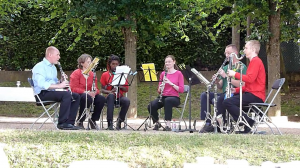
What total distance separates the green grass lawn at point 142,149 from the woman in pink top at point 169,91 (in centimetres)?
245

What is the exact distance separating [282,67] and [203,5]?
5147mm

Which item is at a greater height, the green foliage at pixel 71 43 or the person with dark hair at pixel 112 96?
the green foliage at pixel 71 43

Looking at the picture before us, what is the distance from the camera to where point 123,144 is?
22.3ft

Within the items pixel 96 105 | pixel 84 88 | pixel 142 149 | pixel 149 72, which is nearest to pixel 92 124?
pixel 96 105

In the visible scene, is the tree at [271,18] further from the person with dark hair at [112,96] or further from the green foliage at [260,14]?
the person with dark hair at [112,96]

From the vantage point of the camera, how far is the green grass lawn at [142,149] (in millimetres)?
6055

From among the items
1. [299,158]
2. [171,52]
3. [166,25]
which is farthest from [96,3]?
[299,158]

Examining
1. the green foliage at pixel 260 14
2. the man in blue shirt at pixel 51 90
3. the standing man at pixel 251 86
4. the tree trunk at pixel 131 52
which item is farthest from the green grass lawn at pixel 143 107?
the standing man at pixel 251 86

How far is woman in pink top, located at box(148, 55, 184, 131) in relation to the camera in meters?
9.89

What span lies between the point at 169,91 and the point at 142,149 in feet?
12.2

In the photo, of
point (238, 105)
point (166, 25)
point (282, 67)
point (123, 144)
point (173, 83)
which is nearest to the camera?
point (123, 144)

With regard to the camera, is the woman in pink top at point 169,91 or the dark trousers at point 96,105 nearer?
the woman in pink top at point 169,91

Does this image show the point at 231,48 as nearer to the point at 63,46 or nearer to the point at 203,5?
the point at 203,5

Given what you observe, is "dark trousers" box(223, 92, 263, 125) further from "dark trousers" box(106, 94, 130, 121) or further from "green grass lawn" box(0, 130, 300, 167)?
"dark trousers" box(106, 94, 130, 121)
